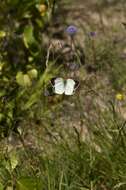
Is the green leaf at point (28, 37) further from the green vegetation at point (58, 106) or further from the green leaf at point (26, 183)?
the green leaf at point (26, 183)

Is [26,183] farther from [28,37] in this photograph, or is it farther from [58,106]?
[28,37]

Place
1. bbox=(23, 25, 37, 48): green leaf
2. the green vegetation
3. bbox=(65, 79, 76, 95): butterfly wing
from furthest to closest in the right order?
1. bbox=(23, 25, 37, 48): green leaf
2. the green vegetation
3. bbox=(65, 79, 76, 95): butterfly wing

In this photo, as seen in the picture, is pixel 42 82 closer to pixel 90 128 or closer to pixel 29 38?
pixel 29 38

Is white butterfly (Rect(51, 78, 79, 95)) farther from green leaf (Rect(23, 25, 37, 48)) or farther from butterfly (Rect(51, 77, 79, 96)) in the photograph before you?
green leaf (Rect(23, 25, 37, 48))

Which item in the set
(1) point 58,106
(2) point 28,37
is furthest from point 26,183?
(2) point 28,37

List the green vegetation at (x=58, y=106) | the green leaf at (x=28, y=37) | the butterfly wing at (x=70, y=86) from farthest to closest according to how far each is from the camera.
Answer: the green leaf at (x=28, y=37) < the green vegetation at (x=58, y=106) < the butterfly wing at (x=70, y=86)

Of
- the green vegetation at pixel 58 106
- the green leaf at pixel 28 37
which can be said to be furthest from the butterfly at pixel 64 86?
A: the green leaf at pixel 28 37

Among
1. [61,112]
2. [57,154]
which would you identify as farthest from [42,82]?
[57,154]

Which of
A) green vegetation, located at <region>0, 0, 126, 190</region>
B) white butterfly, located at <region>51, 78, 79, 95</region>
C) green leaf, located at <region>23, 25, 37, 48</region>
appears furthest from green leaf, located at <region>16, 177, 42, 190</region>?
green leaf, located at <region>23, 25, 37, 48</region>

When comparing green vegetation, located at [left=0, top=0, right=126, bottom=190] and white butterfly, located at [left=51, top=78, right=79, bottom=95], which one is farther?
green vegetation, located at [left=0, top=0, right=126, bottom=190]

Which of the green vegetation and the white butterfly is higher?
the white butterfly

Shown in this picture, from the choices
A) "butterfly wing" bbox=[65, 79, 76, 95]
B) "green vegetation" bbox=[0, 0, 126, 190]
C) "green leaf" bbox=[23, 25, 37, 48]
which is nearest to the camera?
"butterfly wing" bbox=[65, 79, 76, 95]
